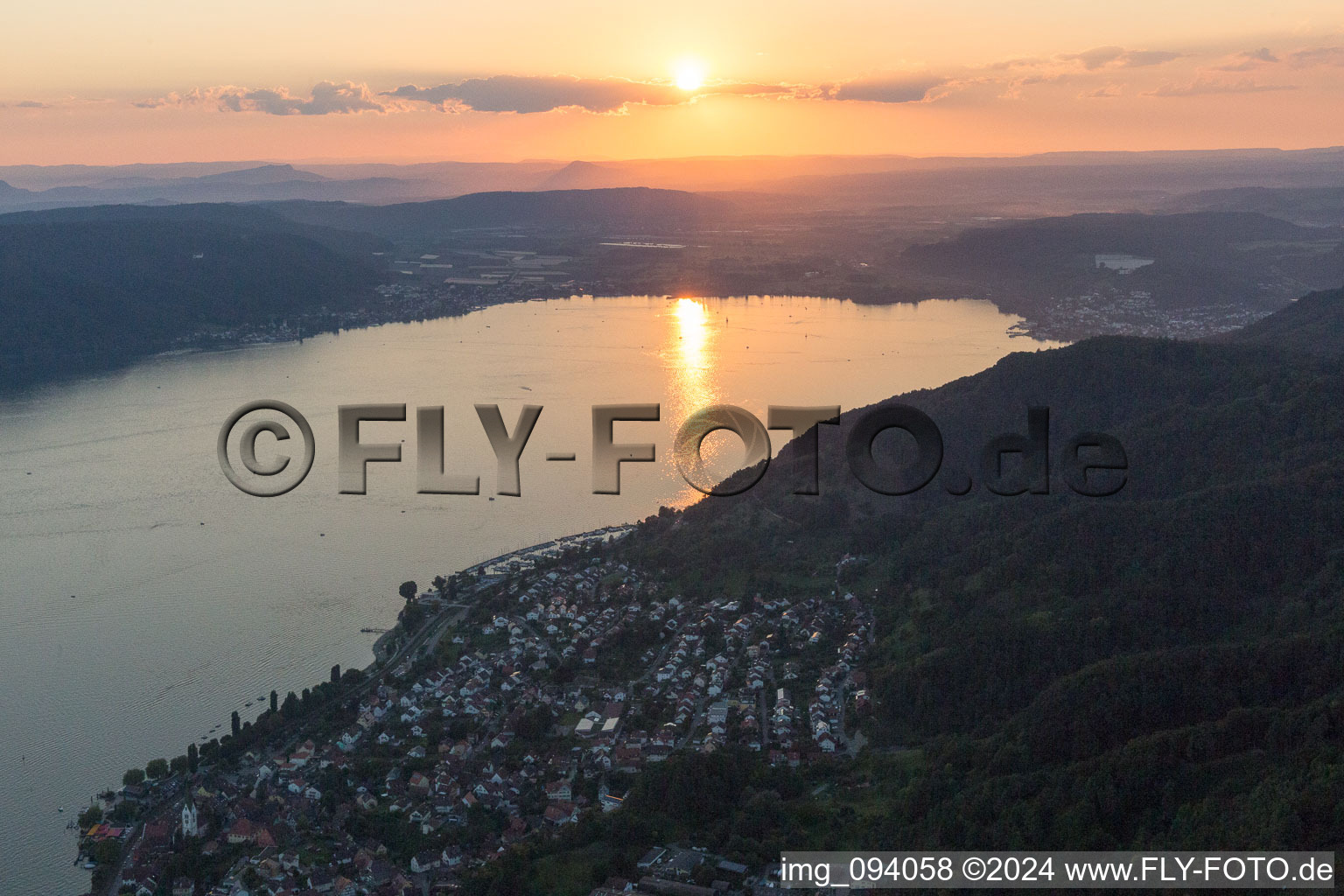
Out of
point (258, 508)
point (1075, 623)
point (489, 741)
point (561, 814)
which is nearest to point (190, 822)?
point (489, 741)

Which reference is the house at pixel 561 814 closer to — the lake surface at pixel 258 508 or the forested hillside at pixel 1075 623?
the forested hillside at pixel 1075 623

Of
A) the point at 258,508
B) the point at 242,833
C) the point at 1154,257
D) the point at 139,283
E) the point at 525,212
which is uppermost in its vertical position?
the point at 525,212

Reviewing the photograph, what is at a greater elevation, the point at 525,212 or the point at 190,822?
the point at 525,212

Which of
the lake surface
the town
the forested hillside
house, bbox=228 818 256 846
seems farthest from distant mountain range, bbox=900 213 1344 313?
house, bbox=228 818 256 846

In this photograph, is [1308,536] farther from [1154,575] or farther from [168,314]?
[168,314]

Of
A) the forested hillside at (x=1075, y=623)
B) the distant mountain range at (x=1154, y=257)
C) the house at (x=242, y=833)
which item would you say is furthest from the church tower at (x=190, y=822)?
the distant mountain range at (x=1154, y=257)

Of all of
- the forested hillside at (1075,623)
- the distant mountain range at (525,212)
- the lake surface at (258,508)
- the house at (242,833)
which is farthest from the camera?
the distant mountain range at (525,212)

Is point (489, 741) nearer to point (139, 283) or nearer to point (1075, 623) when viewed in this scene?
point (1075, 623)

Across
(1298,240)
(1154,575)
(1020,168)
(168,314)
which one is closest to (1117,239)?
(1298,240)
